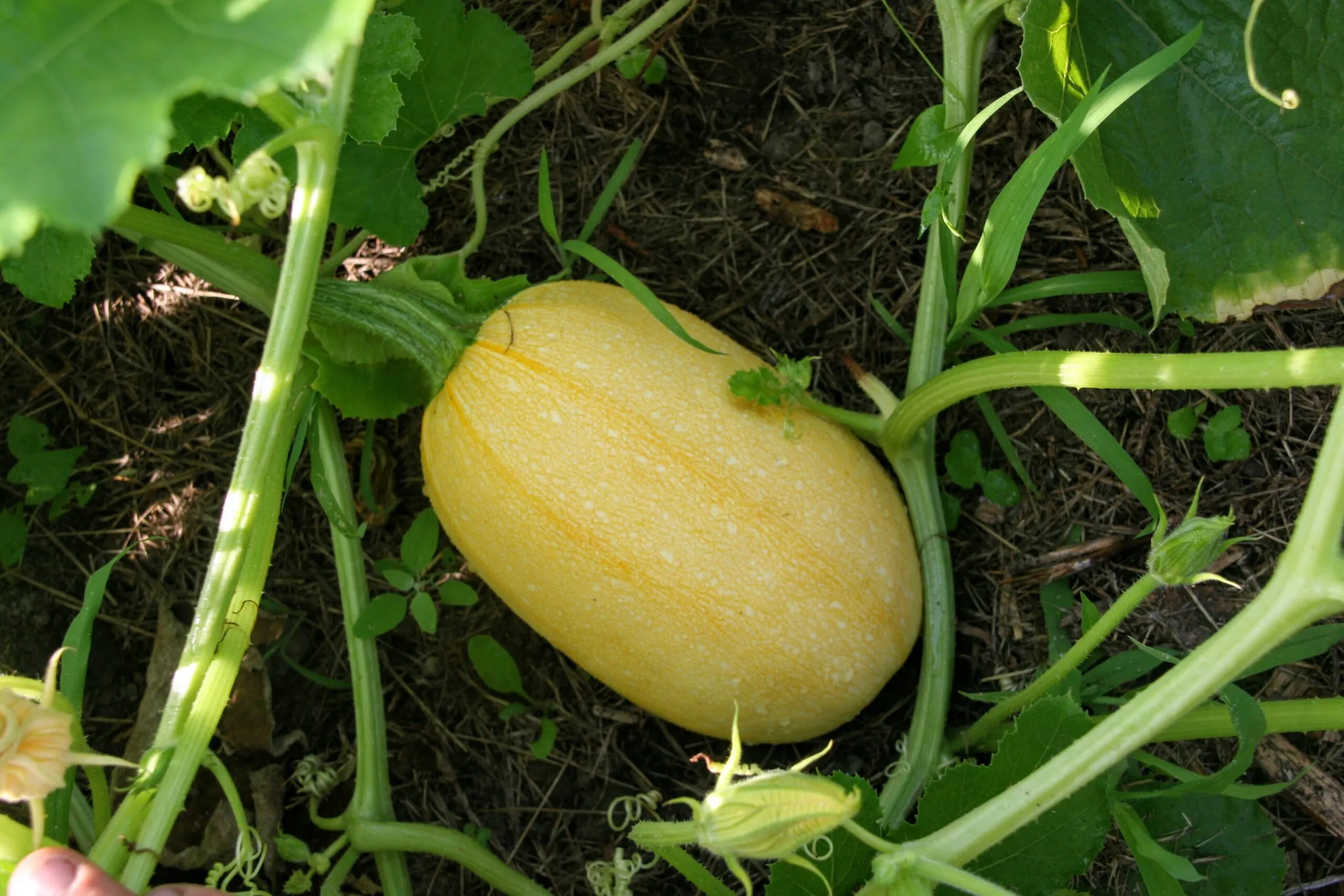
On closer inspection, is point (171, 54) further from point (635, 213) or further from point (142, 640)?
point (142, 640)

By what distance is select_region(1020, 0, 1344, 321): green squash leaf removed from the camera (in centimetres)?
154

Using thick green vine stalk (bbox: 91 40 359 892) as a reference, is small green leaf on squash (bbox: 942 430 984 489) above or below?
below

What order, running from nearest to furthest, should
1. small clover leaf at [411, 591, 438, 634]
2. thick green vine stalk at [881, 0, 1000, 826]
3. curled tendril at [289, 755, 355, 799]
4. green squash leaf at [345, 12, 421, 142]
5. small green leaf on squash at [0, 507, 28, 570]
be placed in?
green squash leaf at [345, 12, 421, 142]
thick green vine stalk at [881, 0, 1000, 826]
small clover leaf at [411, 591, 438, 634]
curled tendril at [289, 755, 355, 799]
small green leaf on squash at [0, 507, 28, 570]

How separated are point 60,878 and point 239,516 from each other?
0.38 meters

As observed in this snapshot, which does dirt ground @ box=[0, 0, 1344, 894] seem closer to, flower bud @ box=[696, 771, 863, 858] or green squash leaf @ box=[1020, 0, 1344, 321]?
green squash leaf @ box=[1020, 0, 1344, 321]

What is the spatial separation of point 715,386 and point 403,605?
23.8 inches

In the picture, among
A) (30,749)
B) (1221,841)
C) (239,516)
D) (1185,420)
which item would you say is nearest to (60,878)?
(30,749)

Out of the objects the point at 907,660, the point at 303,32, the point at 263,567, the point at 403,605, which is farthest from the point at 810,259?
the point at 303,32

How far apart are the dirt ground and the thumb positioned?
0.79 meters

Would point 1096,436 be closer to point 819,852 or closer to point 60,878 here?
point 819,852

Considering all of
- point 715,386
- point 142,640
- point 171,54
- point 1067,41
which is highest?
point 171,54

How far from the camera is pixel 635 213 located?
6.65ft

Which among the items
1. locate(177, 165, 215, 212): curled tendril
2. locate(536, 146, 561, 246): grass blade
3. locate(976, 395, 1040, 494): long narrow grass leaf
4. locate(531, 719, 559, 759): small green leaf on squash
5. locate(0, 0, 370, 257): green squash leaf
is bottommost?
locate(531, 719, 559, 759): small green leaf on squash

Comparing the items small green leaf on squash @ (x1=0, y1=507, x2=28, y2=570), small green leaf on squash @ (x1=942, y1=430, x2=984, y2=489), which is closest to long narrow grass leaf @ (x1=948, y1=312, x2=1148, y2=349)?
small green leaf on squash @ (x1=942, y1=430, x2=984, y2=489)
